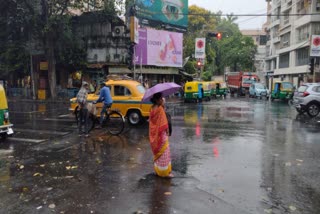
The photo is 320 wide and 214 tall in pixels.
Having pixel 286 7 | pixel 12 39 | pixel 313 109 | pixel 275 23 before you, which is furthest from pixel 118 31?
pixel 275 23

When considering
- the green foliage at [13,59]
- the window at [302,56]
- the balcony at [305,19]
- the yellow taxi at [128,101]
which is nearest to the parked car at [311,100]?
the yellow taxi at [128,101]

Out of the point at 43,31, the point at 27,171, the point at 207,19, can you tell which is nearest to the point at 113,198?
the point at 27,171

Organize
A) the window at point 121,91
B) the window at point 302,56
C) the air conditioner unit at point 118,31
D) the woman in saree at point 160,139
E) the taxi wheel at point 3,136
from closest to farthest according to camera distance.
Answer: the woman in saree at point 160,139
the taxi wheel at point 3,136
the window at point 121,91
the air conditioner unit at point 118,31
the window at point 302,56

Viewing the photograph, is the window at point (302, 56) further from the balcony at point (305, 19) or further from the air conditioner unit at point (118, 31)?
the air conditioner unit at point (118, 31)

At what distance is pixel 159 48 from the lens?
33438mm

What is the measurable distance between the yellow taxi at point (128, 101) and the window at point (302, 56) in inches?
1445

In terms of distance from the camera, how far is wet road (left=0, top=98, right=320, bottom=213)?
514 centimetres

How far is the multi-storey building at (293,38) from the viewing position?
43.5 metres

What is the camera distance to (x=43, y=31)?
24.7 m

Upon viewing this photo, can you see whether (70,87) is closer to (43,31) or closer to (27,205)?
(43,31)

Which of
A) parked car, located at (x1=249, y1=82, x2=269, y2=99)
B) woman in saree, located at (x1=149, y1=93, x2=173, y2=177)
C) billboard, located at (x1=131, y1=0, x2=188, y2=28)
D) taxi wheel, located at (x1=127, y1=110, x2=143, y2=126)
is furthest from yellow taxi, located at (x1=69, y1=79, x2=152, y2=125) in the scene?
parked car, located at (x1=249, y1=82, x2=269, y2=99)

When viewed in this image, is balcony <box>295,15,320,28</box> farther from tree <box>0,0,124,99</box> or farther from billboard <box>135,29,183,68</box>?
tree <box>0,0,124,99</box>

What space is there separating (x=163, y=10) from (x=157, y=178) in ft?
110

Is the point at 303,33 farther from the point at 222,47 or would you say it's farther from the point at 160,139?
the point at 160,139
